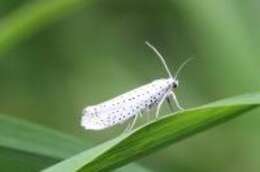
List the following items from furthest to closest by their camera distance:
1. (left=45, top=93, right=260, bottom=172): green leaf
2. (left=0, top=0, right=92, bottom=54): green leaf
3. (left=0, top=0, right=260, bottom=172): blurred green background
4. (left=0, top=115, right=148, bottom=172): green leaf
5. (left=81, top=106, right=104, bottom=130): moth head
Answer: (left=0, top=0, right=260, bottom=172): blurred green background, (left=0, top=0, right=92, bottom=54): green leaf, (left=81, top=106, right=104, bottom=130): moth head, (left=0, top=115, right=148, bottom=172): green leaf, (left=45, top=93, right=260, bottom=172): green leaf

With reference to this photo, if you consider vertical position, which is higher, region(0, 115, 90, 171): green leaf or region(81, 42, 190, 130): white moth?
region(81, 42, 190, 130): white moth

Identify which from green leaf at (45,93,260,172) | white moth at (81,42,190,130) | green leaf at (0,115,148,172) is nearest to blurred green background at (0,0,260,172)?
white moth at (81,42,190,130)

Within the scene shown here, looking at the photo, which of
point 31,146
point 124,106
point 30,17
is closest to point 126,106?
point 124,106

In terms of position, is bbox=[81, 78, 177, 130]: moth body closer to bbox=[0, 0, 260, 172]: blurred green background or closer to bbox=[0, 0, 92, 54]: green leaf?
bbox=[0, 0, 260, 172]: blurred green background

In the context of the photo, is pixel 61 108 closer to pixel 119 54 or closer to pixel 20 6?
pixel 119 54

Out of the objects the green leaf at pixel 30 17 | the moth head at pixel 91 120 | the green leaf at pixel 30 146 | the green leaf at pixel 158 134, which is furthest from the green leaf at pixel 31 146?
the green leaf at pixel 30 17

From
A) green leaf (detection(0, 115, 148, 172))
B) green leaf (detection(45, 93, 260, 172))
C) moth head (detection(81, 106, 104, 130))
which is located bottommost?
green leaf (detection(45, 93, 260, 172))

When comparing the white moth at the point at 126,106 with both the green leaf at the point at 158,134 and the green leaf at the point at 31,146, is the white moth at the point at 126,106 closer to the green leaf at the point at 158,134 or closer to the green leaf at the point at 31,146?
the green leaf at the point at 31,146

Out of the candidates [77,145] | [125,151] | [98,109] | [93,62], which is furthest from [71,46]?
[125,151]
